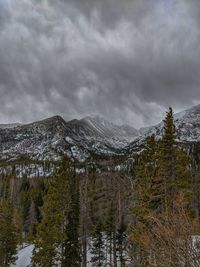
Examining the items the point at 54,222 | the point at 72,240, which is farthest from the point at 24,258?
the point at 54,222

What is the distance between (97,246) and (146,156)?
2166 centimetres

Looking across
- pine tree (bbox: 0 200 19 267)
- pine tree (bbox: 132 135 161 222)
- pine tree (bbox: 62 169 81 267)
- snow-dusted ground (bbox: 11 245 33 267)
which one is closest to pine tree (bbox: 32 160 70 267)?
pine tree (bbox: 62 169 81 267)

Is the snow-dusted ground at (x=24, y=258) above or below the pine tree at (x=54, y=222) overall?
below

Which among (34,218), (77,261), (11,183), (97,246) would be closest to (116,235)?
(97,246)

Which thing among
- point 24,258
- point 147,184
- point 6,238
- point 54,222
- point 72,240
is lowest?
point 24,258

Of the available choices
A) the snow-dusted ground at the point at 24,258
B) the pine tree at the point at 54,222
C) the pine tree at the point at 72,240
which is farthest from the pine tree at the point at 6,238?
the pine tree at the point at 72,240

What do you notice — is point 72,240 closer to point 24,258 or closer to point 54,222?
point 54,222

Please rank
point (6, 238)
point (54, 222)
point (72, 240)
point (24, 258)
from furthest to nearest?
point (24, 258) → point (6, 238) → point (72, 240) → point (54, 222)

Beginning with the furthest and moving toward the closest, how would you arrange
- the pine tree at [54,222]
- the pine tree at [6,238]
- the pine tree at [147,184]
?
the pine tree at [6,238] < the pine tree at [54,222] < the pine tree at [147,184]

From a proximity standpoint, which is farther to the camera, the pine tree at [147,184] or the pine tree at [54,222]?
the pine tree at [54,222]

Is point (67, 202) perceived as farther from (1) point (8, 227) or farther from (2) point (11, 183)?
(2) point (11, 183)

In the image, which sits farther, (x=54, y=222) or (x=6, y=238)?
(x=6, y=238)

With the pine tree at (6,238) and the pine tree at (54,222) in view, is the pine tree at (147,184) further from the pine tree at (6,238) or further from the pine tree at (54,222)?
the pine tree at (6,238)

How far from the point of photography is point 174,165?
124 ft
